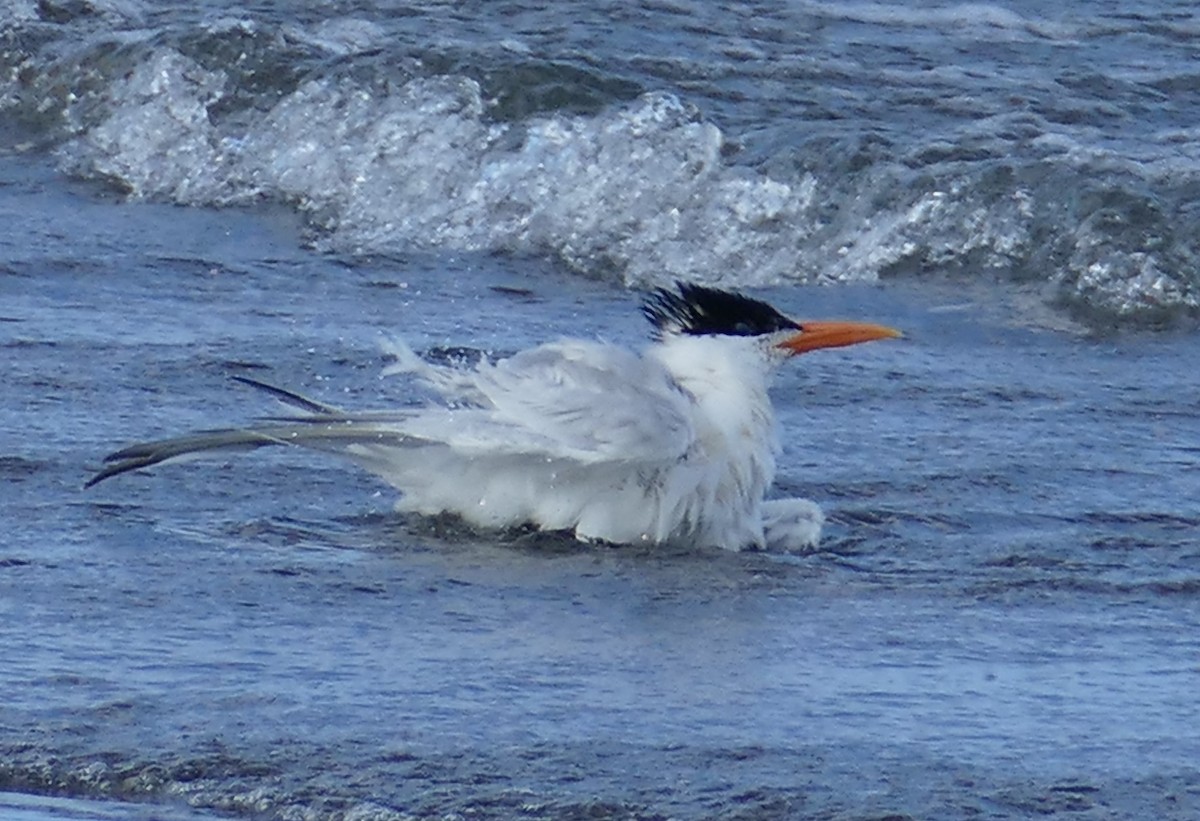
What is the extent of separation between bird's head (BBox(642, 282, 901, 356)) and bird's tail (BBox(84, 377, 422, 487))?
0.72 meters

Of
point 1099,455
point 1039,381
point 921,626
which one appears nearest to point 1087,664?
point 921,626

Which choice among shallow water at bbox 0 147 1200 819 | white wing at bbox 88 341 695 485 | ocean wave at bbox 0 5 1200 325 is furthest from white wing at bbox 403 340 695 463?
ocean wave at bbox 0 5 1200 325

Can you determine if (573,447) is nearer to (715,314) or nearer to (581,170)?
(715,314)

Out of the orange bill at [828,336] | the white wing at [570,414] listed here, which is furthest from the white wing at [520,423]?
the orange bill at [828,336]

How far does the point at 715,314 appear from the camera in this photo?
595cm

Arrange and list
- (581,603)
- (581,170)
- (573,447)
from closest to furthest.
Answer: (581,603) < (573,447) < (581,170)

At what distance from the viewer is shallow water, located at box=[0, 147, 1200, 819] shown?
4168 mm

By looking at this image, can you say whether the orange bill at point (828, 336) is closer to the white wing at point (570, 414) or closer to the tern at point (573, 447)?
the tern at point (573, 447)

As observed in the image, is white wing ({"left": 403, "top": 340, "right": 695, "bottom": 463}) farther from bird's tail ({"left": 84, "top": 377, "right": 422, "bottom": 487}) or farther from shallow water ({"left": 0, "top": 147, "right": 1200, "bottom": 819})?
shallow water ({"left": 0, "top": 147, "right": 1200, "bottom": 819})

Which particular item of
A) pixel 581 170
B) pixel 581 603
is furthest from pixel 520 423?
pixel 581 170

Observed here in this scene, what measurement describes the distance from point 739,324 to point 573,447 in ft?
2.09

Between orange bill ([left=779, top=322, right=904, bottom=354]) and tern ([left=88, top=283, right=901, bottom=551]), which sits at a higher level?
orange bill ([left=779, top=322, right=904, bottom=354])

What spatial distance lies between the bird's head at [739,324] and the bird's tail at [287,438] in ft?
2.36

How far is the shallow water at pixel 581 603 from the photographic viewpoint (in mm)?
4168
